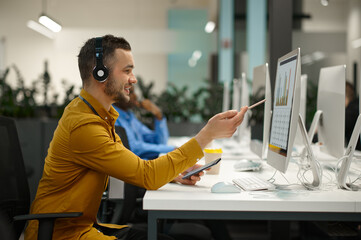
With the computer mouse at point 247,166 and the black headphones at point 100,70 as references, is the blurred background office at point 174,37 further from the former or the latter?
the black headphones at point 100,70

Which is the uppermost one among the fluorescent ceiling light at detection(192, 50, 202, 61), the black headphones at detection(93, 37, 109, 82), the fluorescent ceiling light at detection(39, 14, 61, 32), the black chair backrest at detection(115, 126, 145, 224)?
the fluorescent ceiling light at detection(39, 14, 61, 32)

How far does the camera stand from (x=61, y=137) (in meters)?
1.41

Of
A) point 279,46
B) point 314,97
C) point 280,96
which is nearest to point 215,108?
point 314,97

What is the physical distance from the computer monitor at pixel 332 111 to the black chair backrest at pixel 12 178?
143 cm

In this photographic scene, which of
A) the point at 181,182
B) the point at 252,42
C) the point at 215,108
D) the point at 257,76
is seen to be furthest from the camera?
the point at 252,42

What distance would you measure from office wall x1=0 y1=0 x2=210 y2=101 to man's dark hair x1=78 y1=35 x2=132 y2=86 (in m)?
4.85

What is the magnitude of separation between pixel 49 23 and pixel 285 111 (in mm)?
5288

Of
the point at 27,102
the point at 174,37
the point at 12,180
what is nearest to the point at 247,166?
the point at 12,180

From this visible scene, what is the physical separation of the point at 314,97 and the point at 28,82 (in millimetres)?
4600

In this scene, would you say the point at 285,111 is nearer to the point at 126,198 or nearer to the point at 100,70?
the point at 100,70

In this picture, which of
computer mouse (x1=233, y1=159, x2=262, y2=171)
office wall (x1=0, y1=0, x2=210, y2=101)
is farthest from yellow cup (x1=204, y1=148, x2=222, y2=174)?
office wall (x1=0, y1=0, x2=210, y2=101)

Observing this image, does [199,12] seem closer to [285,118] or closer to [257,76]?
[257,76]

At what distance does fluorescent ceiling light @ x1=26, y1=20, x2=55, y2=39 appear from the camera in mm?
6500

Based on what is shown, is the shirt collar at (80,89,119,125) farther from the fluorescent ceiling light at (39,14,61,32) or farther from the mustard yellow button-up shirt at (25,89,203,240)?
the fluorescent ceiling light at (39,14,61,32)
